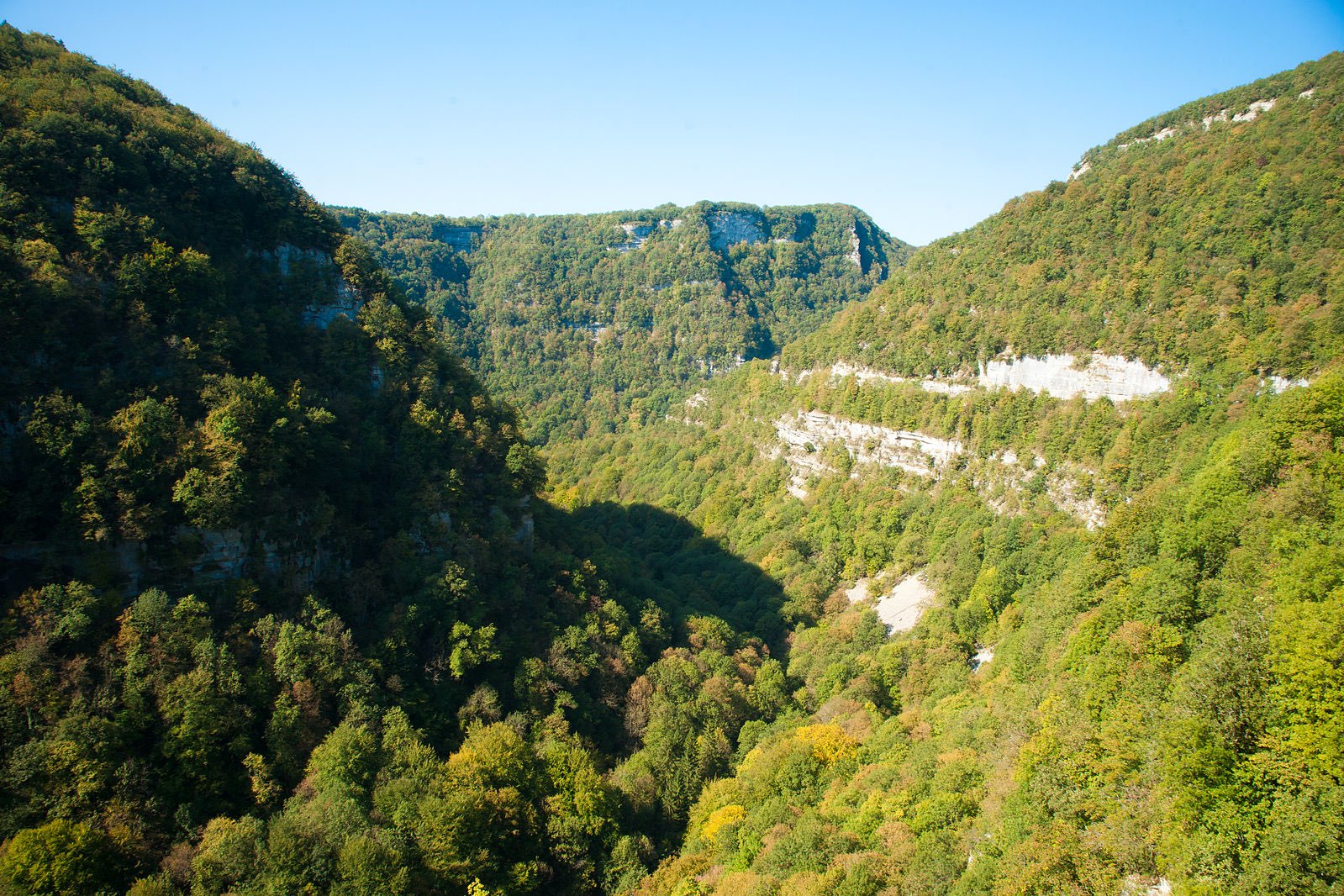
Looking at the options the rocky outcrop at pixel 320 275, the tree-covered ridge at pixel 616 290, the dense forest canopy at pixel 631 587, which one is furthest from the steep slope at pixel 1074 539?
the tree-covered ridge at pixel 616 290

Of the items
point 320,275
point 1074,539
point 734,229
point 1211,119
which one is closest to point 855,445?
point 1074,539

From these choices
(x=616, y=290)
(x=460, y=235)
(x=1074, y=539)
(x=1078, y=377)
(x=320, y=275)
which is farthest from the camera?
(x=460, y=235)

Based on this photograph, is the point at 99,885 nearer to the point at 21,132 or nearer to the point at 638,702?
the point at 638,702

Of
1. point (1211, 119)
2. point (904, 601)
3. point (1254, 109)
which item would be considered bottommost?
point (904, 601)

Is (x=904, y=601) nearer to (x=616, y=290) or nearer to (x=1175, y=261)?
(x=1175, y=261)

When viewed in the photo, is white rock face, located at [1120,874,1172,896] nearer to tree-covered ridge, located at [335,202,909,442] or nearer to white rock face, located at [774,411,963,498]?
white rock face, located at [774,411,963,498]

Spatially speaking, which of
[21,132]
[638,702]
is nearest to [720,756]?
[638,702]
